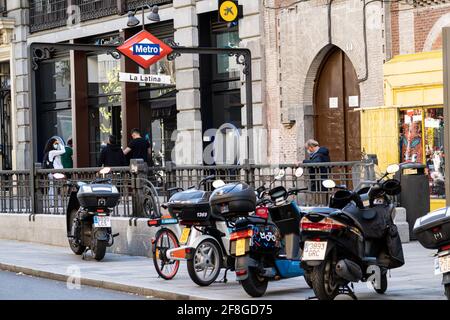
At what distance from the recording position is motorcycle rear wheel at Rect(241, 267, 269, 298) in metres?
11.6

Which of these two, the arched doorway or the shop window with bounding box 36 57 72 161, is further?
the shop window with bounding box 36 57 72 161

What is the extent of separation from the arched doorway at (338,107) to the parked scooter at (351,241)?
38.0 feet

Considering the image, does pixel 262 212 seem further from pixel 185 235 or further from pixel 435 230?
pixel 435 230

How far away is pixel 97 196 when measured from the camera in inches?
654

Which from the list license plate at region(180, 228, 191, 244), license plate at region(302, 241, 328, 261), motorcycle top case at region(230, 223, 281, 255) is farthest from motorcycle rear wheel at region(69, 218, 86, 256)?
license plate at region(302, 241, 328, 261)

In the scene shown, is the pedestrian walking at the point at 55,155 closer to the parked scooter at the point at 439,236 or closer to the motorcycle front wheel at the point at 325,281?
the motorcycle front wheel at the point at 325,281

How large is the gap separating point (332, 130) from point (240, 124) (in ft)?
10.7

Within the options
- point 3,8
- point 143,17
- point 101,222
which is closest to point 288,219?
point 101,222

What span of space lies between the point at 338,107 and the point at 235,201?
12005 mm

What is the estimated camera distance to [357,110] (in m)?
22.3

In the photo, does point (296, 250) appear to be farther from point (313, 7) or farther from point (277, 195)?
point (313, 7)

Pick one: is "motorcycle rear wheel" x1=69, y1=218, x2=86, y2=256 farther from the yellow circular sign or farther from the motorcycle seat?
the yellow circular sign

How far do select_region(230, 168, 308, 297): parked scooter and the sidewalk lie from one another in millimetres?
236

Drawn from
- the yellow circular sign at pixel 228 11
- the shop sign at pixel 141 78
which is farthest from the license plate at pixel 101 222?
the yellow circular sign at pixel 228 11
